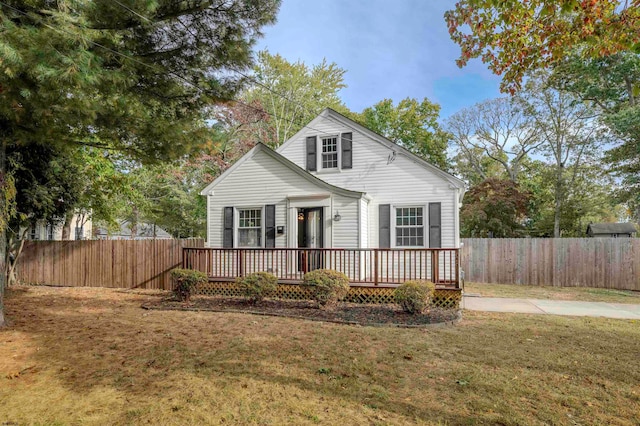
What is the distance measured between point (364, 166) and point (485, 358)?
24.5ft

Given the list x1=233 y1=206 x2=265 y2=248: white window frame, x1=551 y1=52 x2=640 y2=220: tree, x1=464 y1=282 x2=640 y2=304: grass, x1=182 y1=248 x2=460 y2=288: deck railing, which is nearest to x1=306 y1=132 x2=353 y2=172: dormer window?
x1=233 y1=206 x2=265 y2=248: white window frame

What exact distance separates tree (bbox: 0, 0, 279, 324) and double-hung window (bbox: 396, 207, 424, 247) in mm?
6074

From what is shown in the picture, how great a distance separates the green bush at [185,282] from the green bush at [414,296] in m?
4.70

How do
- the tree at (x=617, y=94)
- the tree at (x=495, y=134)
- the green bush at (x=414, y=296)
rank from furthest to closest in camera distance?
1. the tree at (x=495, y=134)
2. the tree at (x=617, y=94)
3. the green bush at (x=414, y=296)

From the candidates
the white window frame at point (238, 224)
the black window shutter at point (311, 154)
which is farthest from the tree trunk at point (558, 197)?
the white window frame at point (238, 224)

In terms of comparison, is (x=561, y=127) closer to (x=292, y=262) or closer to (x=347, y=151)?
(x=347, y=151)

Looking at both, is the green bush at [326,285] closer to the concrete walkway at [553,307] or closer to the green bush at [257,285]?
the green bush at [257,285]

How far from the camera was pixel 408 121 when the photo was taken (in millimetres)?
23625

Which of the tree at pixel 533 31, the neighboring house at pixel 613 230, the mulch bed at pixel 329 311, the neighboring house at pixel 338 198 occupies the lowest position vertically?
the mulch bed at pixel 329 311

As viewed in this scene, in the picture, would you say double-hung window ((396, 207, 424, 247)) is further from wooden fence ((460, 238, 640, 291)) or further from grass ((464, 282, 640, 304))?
wooden fence ((460, 238, 640, 291))

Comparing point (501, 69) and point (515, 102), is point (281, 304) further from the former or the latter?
point (515, 102)

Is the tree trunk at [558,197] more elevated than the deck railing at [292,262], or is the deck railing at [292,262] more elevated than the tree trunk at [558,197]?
the tree trunk at [558,197]

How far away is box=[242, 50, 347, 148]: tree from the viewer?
23.4m

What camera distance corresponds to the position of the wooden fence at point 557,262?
12.0 meters
